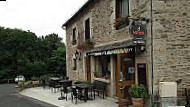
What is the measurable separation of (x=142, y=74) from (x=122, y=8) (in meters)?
3.10

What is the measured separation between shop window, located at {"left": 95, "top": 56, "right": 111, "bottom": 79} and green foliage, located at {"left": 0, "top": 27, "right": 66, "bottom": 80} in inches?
446

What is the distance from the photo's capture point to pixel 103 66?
8273 millimetres

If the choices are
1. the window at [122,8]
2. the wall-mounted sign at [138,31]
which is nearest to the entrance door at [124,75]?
the wall-mounted sign at [138,31]

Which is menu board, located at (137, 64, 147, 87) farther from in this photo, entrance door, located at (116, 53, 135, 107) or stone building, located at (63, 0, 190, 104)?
entrance door, located at (116, 53, 135, 107)

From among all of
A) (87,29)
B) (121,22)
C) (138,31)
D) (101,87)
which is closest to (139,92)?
(138,31)

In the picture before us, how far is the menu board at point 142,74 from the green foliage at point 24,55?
48.4ft

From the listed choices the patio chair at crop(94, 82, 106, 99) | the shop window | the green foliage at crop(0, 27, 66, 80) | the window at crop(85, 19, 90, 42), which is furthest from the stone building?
the green foliage at crop(0, 27, 66, 80)

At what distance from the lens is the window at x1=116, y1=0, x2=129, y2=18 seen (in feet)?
21.2

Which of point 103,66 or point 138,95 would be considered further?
point 103,66

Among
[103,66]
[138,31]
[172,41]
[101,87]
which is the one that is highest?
[138,31]

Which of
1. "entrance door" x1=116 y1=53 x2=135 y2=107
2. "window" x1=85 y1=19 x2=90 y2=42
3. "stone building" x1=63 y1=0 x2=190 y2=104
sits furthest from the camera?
"window" x1=85 y1=19 x2=90 y2=42

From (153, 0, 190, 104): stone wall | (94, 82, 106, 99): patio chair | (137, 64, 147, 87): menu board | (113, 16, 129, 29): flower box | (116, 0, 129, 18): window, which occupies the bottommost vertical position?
(94, 82, 106, 99): patio chair

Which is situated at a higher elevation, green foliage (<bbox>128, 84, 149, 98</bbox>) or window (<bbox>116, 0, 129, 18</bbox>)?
window (<bbox>116, 0, 129, 18</bbox>)

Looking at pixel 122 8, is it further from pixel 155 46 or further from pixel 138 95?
pixel 138 95
